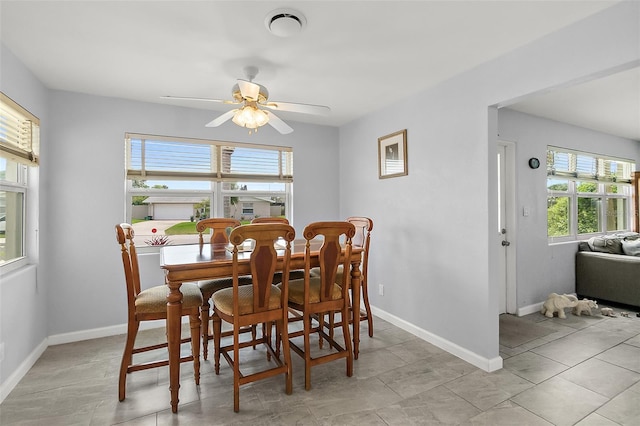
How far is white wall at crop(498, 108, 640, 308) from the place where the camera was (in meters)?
3.70

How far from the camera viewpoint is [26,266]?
2.60 meters

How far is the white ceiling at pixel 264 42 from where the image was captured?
1.80 metres

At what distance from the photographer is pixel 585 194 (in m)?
4.63

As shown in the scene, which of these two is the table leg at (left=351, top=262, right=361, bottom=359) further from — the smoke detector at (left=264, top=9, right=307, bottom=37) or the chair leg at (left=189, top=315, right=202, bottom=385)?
the smoke detector at (left=264, top=9, right=307, bottom=37)

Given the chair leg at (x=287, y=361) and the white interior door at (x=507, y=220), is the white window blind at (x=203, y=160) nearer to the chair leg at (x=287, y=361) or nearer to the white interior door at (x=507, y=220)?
the chair leg at (x=287, y=361)

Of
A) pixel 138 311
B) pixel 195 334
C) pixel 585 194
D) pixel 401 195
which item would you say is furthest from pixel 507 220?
pixel 138 311

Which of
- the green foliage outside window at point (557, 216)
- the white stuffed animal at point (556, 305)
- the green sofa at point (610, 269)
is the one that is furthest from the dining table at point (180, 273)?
the green sofa at point (610, 269)

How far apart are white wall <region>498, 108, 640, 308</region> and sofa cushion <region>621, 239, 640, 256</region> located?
54 cm

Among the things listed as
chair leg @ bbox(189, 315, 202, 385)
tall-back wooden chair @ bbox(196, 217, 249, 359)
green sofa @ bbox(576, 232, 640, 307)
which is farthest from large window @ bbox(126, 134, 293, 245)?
green sofa @ bbox(576, 232, 640, 307)

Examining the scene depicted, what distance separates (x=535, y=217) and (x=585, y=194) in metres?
1.55

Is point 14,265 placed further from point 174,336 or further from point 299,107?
point 299,107

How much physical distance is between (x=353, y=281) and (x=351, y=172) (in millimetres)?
1989

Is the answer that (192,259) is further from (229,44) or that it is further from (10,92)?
(10,92)

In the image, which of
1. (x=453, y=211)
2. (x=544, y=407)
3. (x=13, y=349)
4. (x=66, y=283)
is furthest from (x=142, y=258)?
(x=544, y=407)
